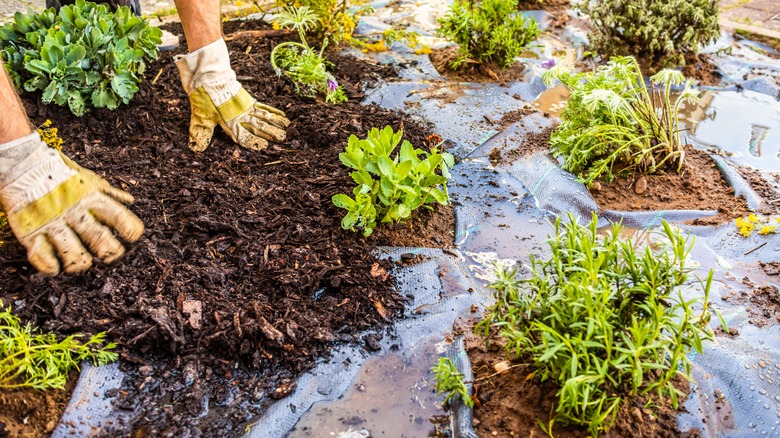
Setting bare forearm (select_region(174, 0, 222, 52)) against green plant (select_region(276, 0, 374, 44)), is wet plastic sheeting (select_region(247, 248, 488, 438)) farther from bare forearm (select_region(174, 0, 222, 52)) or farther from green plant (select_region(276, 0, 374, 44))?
green plant (select_region(276, 0, 374, 44))

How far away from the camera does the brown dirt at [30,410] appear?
1.76 m

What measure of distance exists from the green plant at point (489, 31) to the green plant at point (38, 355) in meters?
3.05

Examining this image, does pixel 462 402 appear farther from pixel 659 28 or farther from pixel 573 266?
pixel 659 28

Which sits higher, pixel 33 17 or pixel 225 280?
pixel 33 17

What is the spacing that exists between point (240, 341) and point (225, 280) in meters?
0.35

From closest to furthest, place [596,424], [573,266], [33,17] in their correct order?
[596,424] < [573,266] < [33,17]

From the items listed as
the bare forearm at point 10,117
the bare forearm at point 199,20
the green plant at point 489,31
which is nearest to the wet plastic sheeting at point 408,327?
the bare forearm at point 10,117

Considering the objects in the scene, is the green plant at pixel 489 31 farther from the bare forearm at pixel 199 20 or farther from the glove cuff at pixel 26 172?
the glove cuff at pixel 26 172

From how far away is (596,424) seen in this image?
5.42 ft

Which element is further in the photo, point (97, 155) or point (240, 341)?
point (97, 155)

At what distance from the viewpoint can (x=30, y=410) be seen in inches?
72.1

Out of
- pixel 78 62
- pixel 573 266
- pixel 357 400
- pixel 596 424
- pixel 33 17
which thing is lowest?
pixel 357 400

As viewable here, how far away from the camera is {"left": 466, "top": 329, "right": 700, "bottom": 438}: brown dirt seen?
1771mm

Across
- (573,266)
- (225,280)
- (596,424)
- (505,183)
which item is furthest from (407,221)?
(596,424)
